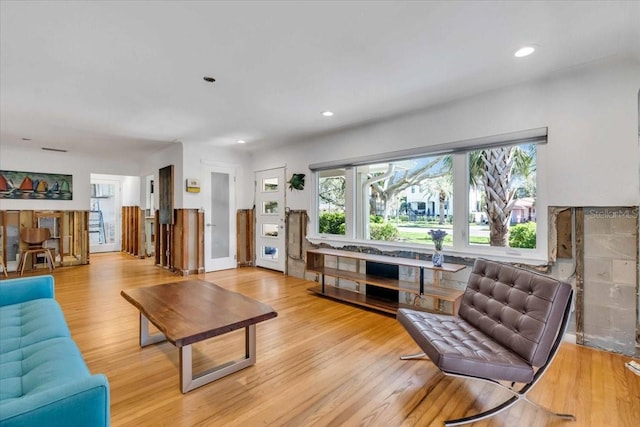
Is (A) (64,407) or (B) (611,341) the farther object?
(B) (611,341)

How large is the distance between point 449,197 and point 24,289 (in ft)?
13.6

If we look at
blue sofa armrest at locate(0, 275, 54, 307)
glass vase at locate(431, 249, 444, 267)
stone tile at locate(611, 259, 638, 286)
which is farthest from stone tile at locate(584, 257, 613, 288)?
blue sofa armrest at locate(0, 275, 54, 307)

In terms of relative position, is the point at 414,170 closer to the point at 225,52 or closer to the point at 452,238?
the point at 452,238

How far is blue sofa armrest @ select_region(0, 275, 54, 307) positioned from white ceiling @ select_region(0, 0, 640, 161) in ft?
5.85

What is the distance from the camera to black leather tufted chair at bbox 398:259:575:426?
5.62ft

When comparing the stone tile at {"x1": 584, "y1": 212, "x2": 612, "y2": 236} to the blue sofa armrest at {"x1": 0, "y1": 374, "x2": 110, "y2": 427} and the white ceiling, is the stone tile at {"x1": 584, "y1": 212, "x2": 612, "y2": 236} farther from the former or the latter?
the blue sofa armrest at {"x1": 0, "y1": 374, "x2": 110, "y2": 427}

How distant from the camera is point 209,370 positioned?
7.31ft

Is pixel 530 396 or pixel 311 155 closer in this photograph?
pixel 530 396

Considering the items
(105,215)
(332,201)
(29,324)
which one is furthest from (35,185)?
(332,201)

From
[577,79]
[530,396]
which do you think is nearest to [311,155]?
[577,79]

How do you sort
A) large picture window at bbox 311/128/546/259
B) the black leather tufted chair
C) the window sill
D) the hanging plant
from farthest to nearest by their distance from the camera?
the hanging plant < large picture window at bbox 311/128/546/259 < the window sill < the black leather tufted chair

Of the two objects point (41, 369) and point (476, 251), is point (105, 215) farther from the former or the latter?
point (476, 251)

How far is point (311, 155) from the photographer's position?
507 cm

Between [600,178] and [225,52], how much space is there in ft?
10.7
